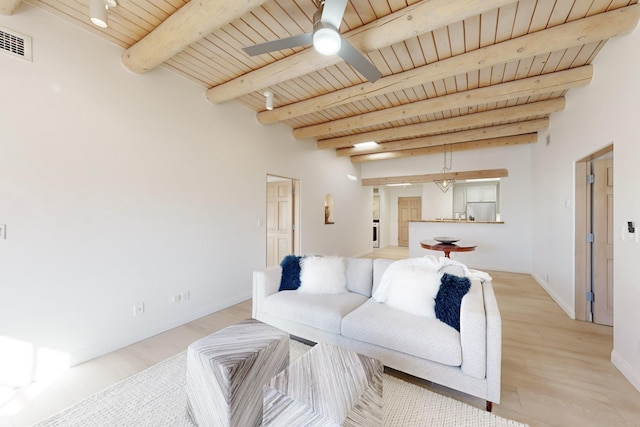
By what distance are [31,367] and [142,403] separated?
41.2 inches

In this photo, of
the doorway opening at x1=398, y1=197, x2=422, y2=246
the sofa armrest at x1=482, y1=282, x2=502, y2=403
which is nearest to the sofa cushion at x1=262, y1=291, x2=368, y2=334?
the sofa armrest at x1=482, y1=282, x2=502, y2=403

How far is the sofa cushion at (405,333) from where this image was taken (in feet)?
5.82

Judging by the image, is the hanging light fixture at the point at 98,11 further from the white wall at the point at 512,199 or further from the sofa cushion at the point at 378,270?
the white wall at the point at 512,199

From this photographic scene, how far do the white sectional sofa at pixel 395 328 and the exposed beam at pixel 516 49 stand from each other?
1993mm

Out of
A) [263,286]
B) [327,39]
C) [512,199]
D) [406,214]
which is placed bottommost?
[263,286]

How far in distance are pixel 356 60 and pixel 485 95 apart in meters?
2.11

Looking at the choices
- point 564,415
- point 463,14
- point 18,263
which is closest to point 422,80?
point 463,14

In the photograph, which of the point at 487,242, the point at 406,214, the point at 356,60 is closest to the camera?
the point at 356,60

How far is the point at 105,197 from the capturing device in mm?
2449

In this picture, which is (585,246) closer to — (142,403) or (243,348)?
(243,348)

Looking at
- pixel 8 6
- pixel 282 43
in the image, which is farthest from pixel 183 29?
pixel 8 6

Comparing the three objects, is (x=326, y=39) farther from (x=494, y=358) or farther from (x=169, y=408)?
(x=169, y=408)

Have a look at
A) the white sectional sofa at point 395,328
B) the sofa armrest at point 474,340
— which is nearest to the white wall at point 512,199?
the white sectional sofa at point 395,328

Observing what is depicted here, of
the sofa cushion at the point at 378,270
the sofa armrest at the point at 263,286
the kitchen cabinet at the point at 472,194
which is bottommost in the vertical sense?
the sofa armrest at the point at 263,286
